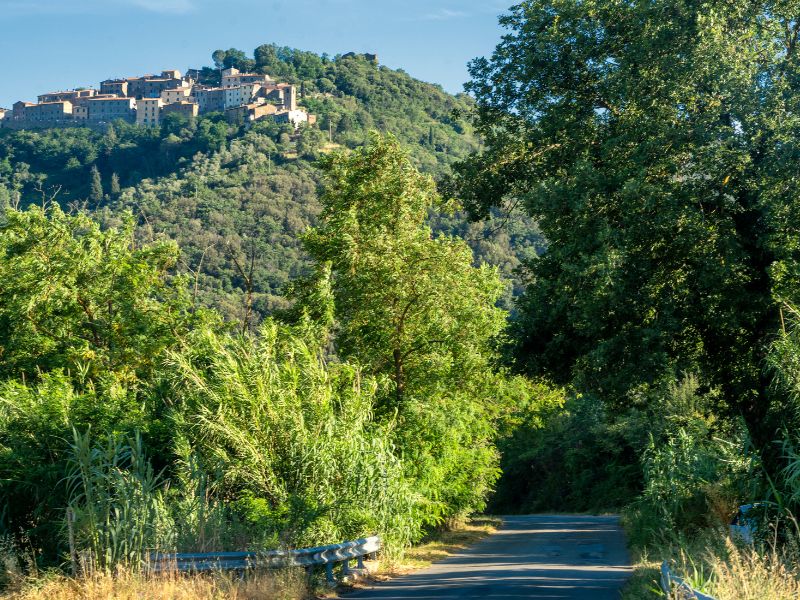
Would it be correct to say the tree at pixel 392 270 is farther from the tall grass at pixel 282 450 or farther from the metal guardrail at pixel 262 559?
the metal guardrail at pixel 262 559

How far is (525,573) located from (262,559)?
22.3 feet

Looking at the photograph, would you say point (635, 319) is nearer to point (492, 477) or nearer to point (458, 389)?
point (458, 389)

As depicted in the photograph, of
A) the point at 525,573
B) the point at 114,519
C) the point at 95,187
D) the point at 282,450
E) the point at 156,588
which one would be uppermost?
the point at 95,187

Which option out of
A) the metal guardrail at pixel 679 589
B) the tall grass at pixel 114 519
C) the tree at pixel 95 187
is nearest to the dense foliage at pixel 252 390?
the tall grass at pixel 114 519

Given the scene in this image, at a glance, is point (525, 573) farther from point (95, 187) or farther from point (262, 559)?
Result: point (95, 187)

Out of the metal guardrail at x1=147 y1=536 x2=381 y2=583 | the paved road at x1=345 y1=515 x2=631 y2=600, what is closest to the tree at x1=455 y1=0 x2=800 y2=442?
the paved road at x1=345 y1=515 x2=631 y2=600

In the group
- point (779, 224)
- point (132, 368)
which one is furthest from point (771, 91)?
point (132, 368)

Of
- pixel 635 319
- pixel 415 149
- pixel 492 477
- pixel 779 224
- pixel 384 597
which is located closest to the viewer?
→ pixel 384 597

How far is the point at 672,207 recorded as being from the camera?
15.9 meters

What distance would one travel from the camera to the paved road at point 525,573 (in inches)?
559

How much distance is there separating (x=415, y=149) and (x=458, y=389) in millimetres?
166020

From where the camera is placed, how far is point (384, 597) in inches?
538

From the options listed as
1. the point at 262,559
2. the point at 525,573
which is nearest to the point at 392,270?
the point at 525,573

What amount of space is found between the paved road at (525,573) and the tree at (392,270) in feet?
18.8
